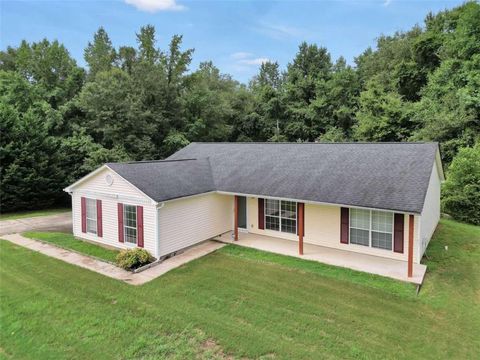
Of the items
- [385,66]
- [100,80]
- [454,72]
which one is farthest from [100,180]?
[385,66]

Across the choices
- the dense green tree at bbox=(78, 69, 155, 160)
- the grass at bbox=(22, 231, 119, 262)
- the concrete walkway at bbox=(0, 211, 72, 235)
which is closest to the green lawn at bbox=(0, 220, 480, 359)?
the grass at bbox=(22, 231, 119, 262)

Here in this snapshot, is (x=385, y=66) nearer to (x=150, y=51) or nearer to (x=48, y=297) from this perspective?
(x=150, y=51)

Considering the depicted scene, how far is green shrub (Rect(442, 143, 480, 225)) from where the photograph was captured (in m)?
16.5

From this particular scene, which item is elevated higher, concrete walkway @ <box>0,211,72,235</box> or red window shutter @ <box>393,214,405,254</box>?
red window shutter @ <box>393,214,405,254</box>

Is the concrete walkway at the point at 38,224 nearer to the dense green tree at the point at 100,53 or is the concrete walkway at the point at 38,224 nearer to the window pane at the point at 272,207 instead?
the window pane at the point at 272,207

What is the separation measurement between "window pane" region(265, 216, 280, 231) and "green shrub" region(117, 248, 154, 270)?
5.20 meters

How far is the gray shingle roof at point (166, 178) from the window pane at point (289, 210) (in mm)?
3130

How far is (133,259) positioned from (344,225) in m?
7.60

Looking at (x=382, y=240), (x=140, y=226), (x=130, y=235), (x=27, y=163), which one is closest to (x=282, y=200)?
(x=382, y=240)

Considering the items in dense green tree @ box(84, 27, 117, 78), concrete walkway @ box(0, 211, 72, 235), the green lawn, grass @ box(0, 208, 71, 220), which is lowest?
the green lawn

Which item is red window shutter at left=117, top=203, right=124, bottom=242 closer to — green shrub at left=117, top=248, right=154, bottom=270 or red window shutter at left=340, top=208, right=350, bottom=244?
green shrub at left=117, top=248, right=154, bottom=270

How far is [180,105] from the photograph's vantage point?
29.2 meters

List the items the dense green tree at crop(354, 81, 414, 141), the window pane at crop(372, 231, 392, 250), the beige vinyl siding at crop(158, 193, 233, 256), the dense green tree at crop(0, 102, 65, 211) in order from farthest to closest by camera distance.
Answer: the dense green tree at crop(354, 81, 414, 141)
the dense green tree at crop(0, 102, 65, 211)
the beige vinyl siding at crop(158, 193, 233, 256)
the window pane at crop(372, 231, 392, 250)

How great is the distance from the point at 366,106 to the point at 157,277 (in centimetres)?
2611
